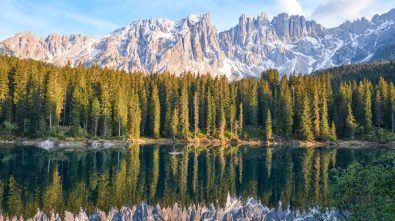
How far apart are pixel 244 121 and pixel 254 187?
3305 inches

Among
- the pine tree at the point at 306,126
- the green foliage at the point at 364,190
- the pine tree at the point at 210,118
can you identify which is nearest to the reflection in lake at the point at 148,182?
the green foliage at the point at 364,190

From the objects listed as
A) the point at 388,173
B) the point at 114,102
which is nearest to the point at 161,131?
the point at 114,102

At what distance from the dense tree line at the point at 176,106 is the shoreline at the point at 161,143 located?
2491 millimetres

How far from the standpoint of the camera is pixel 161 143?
112875mm

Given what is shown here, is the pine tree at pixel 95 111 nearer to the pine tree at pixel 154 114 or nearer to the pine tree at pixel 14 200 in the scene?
the pine tree at pixel 154 114

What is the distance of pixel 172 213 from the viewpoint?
113ft

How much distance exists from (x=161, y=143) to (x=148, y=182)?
65.4m

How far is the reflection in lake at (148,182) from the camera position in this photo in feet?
123

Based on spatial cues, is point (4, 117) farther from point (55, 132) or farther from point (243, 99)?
point (243, 99)

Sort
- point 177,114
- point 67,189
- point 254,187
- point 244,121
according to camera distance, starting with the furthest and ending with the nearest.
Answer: point 244,121 → point 177,114 → point 254,187 → point 67,189

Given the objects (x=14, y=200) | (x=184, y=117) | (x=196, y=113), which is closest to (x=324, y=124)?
(x=196, y=113)

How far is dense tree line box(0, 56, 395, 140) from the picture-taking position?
9794 cm

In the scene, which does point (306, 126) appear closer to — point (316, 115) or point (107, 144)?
point (316, 115)

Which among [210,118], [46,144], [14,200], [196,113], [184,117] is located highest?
[196,113]
